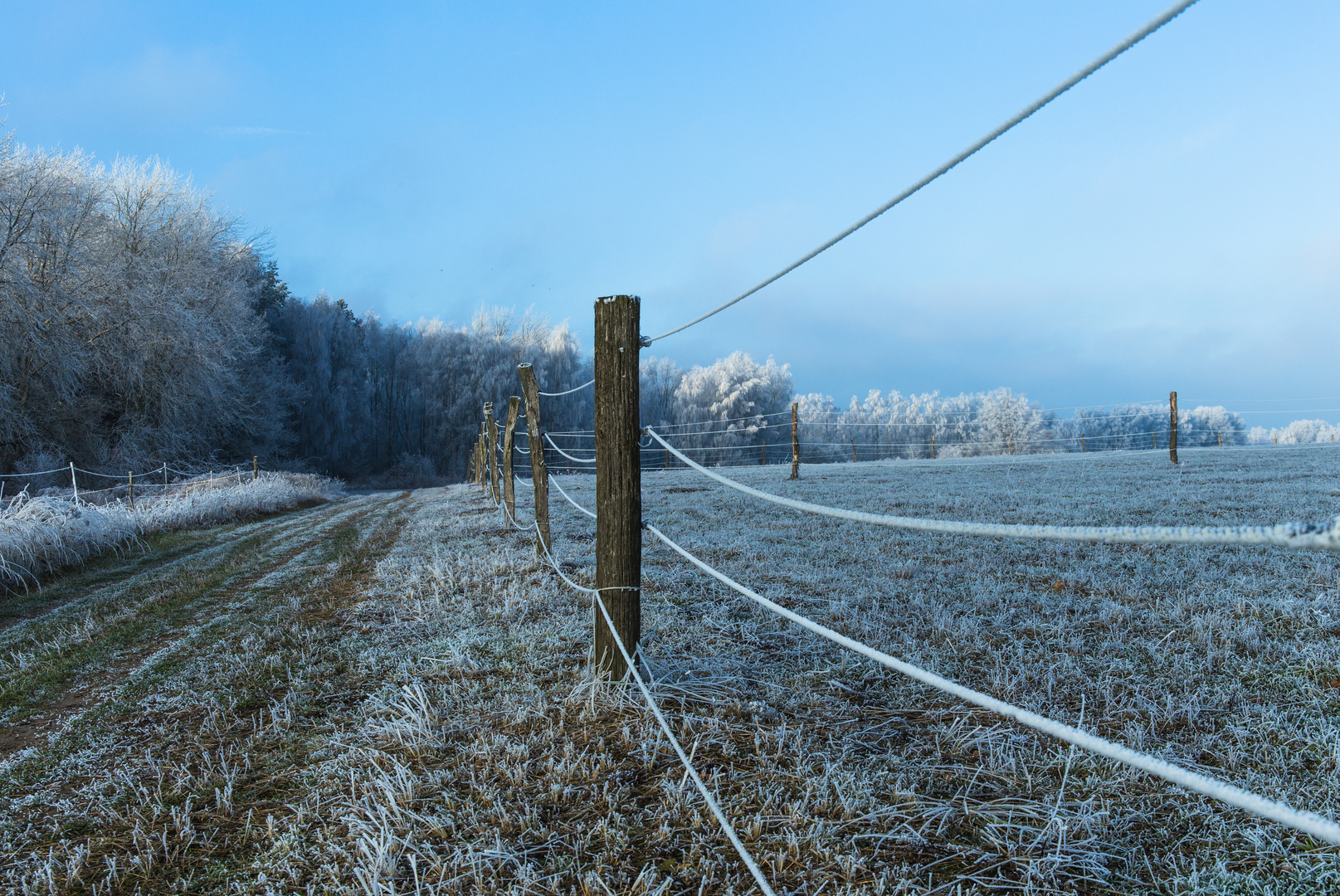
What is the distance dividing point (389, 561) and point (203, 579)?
1.60 metres

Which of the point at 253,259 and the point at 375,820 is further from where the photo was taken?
the point at 253,259

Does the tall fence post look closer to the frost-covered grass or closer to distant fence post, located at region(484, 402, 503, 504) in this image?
distant fence post, located at region(484, 402, 503, 504)

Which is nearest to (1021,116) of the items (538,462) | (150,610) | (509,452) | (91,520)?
(538,462)

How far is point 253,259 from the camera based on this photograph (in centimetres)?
2605

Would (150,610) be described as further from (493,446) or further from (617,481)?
(493,446)

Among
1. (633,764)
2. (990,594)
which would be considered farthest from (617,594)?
(990,594)

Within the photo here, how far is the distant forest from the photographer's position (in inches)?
633

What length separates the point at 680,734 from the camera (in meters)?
2.21

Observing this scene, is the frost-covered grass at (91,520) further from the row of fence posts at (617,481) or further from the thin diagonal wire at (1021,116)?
the thin diagonal wire at (1021,116)

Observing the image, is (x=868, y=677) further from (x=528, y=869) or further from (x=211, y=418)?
(x=211, y=418)

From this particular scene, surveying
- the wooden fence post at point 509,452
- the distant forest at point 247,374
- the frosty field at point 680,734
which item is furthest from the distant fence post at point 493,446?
the distant forest at point 247,374

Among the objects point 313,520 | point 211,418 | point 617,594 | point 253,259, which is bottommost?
point 313,520

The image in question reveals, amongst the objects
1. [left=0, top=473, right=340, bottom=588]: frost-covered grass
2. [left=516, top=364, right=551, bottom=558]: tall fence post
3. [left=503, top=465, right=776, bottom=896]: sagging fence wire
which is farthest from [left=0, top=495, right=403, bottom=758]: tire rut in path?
[left=503, top=465, right=776, bottom=896]: sagging fence wire

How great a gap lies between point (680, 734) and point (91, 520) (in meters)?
8.48
